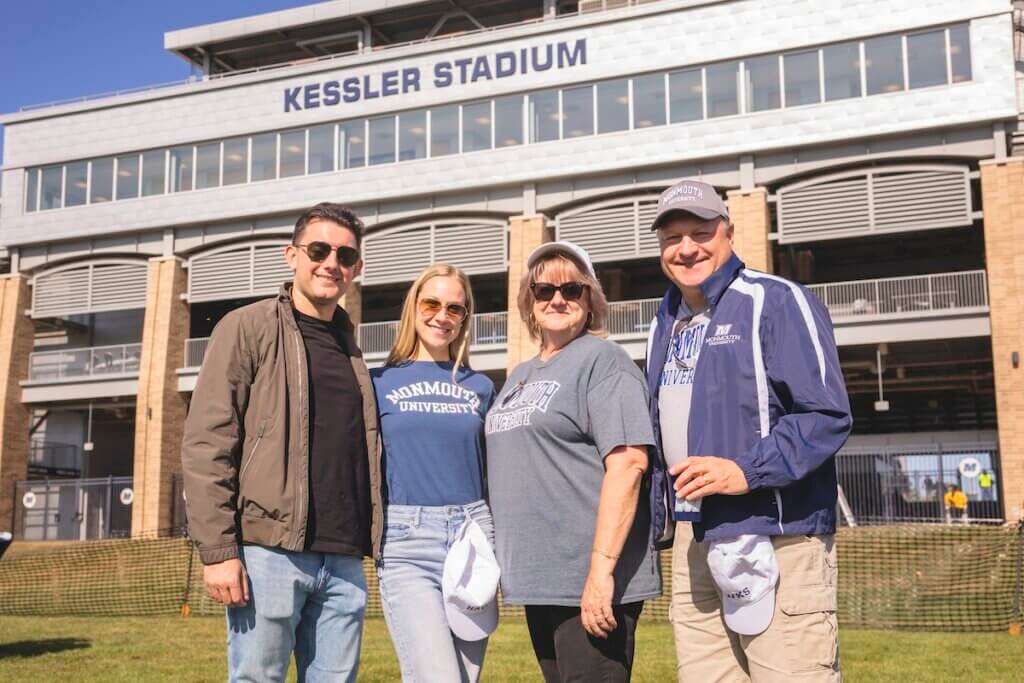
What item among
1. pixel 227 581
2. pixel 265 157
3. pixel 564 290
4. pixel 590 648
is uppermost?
pixel 265 157

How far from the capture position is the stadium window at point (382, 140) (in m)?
29.8

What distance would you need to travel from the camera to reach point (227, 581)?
3.63 m

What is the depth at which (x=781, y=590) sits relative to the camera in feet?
11.2

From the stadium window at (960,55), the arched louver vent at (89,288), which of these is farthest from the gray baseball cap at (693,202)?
the arched louver vent at (89,288)

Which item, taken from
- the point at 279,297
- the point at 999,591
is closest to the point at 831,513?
the point at 279,297

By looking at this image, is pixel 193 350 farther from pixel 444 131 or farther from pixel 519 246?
pixel 519 246

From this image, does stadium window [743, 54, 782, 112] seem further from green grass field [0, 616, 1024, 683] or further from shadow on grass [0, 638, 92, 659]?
shadow on grass [0, 638, 92, 659]

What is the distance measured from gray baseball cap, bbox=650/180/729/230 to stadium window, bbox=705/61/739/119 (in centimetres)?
2368

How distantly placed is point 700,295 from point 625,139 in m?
24.1

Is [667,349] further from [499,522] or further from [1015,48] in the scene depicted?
[1015,48]


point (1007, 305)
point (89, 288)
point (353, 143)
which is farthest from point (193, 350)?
point (1007, 305)

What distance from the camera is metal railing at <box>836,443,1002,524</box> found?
24.4 meters

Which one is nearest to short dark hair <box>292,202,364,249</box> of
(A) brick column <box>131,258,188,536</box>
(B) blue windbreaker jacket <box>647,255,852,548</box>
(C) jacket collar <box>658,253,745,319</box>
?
(C) jacket collar <box>658,253,745,319</box>

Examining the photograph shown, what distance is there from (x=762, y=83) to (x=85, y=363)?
77.3ft
